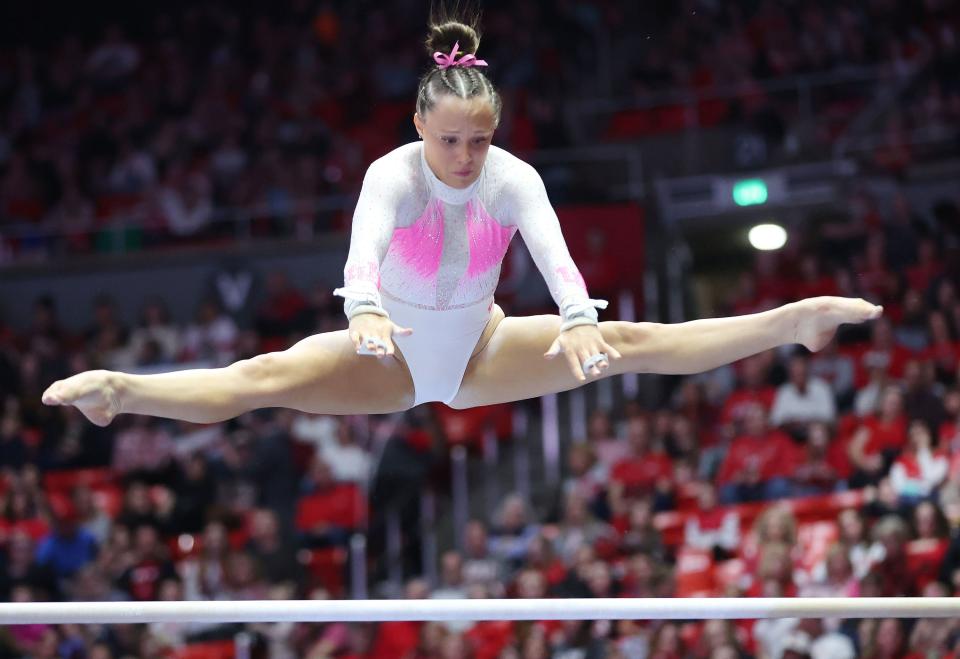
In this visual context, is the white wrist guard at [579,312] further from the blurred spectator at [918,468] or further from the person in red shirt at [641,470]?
the person in red shirt at [641,470]

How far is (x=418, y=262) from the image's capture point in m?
4.22

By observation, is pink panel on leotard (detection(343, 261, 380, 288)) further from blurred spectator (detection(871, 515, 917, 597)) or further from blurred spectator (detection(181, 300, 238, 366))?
blurred spectator (detection(181, 300, 238, 366))

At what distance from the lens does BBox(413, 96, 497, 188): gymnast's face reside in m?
3.90

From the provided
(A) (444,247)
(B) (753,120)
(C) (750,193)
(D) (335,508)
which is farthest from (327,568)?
(B) (753,120)

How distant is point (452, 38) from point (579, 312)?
1042 millimetres

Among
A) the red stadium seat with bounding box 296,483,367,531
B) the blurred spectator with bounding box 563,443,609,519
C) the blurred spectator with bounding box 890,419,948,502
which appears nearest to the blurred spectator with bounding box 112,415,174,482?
the red stadium seat with bounding box 296,483,367,531

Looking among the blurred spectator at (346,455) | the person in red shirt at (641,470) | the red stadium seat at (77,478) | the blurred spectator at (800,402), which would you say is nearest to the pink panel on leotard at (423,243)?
the person in red shirt at (641,470)

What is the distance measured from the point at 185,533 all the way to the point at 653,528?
3275 mm

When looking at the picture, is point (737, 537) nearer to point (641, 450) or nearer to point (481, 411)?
point (641, 450)

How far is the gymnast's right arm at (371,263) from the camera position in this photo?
356 cm

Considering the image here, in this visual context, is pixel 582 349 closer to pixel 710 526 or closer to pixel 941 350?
pixel 710 526

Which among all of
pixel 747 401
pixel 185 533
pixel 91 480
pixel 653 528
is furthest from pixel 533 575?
pixel 91 480

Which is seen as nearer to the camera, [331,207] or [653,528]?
[653,528]

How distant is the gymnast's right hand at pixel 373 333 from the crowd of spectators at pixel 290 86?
768 centimetres
